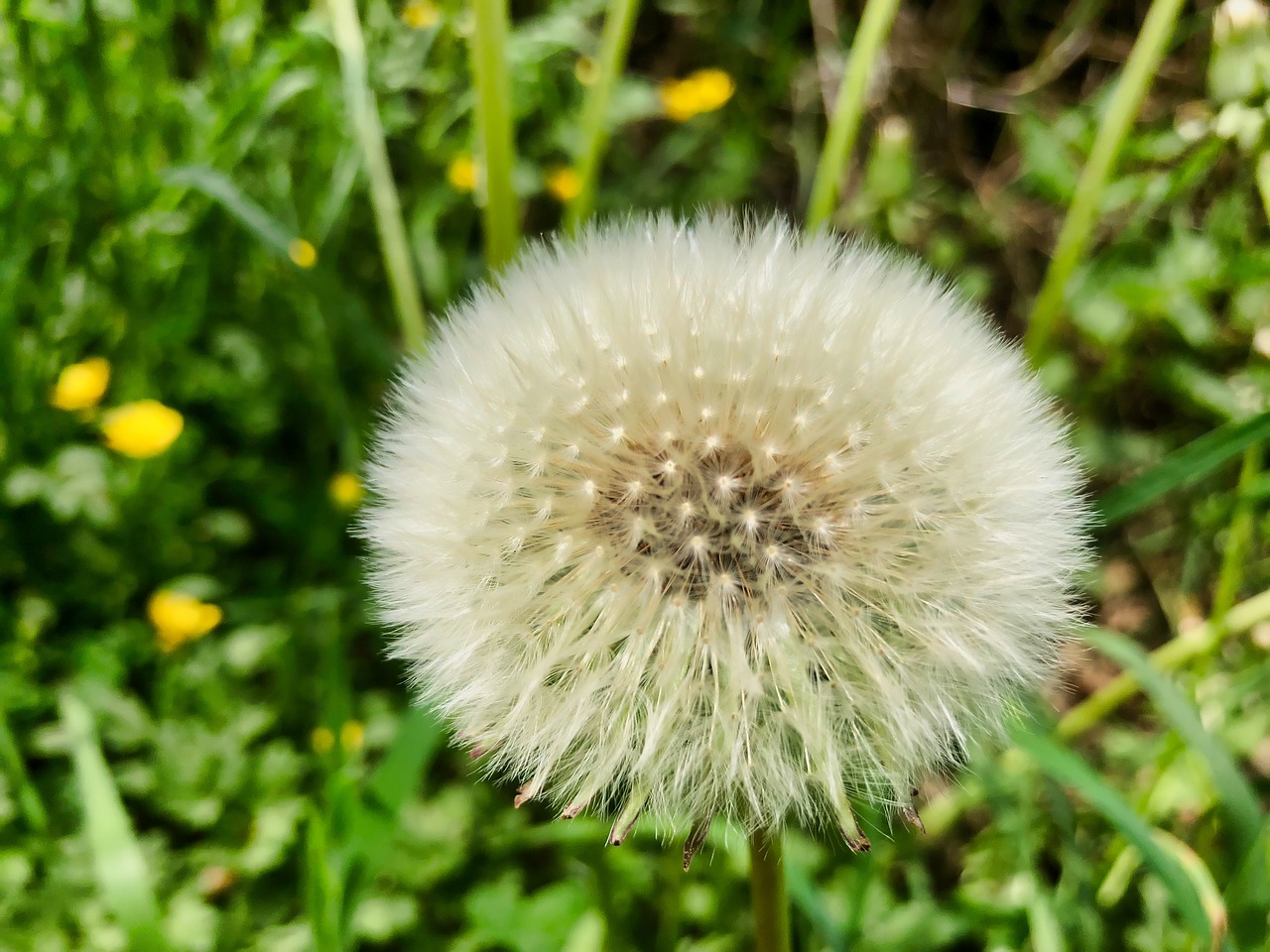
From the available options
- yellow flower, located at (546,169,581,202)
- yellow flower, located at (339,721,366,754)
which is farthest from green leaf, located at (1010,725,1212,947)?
yellow flower, located at (546,169,581,202)

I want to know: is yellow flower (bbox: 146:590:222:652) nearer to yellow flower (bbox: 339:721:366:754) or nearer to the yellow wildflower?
yellow flower (bbox: 339:721:366:754)

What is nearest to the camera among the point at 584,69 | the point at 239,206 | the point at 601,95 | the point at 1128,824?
the point at 1128,824

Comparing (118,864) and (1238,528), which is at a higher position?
(1238,528)

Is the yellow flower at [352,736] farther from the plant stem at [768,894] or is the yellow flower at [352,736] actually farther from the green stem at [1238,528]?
the green stem at [1238,528]

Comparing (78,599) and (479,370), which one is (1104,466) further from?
(78,599)

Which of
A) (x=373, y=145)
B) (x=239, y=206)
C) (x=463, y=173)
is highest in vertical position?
(x=463, y=173)

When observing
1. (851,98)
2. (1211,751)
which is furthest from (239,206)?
(1211,751)

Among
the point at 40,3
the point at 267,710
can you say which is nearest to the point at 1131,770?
the point at 267,710

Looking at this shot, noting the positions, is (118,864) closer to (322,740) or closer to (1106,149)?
(322,740)
